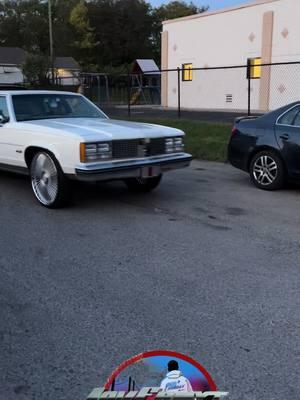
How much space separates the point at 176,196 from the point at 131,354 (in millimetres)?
4712

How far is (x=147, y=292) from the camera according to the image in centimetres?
413

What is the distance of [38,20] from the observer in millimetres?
77750

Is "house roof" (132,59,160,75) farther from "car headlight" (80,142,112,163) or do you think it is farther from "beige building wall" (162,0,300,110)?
"car headlight" (80,142,112,163)

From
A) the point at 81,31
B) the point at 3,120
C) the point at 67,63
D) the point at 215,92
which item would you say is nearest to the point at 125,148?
the point at 3,120

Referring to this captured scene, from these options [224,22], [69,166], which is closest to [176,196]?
[69,166]

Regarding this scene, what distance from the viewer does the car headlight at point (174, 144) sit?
7.18 meters

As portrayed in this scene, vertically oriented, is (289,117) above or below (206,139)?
above

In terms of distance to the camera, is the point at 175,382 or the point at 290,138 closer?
the point at 175,382

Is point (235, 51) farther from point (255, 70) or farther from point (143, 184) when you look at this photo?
point (143, 184)

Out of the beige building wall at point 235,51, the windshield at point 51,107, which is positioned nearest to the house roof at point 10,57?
the beige building wall at point 235,51

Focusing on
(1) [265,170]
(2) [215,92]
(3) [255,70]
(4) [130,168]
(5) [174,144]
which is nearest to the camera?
(4) [130,168]
